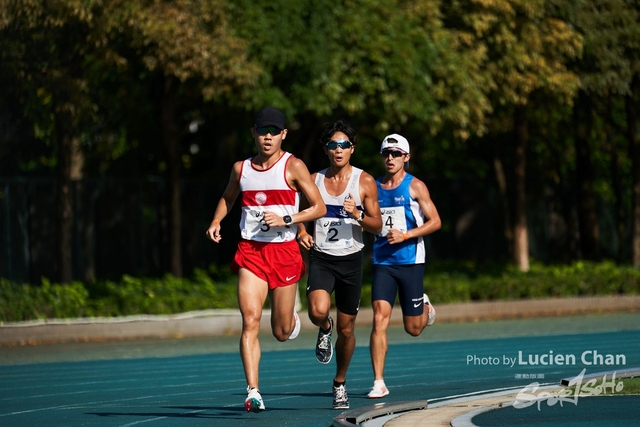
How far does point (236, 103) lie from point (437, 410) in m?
13.8

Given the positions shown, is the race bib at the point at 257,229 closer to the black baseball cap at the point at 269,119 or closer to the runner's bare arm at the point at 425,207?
the black baseball cap at the point at 269,119

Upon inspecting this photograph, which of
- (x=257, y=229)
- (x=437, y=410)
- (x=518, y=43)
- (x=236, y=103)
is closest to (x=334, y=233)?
(x=257, y=229)

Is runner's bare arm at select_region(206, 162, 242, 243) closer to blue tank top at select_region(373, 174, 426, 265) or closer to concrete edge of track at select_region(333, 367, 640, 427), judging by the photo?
blue tank top at select_region(373, 174, 426, 265)

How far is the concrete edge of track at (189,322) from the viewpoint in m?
19.6

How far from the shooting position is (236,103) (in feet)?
74.9

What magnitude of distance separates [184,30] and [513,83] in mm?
7319

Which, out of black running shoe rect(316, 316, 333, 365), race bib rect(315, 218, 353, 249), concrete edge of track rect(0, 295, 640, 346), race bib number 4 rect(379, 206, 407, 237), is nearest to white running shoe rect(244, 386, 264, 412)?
black running shoe rect(316, 316, 333, 365)

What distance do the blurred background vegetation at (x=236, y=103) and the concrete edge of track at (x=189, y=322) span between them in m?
0.77

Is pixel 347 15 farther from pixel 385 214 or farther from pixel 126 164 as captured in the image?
pixel 126 164

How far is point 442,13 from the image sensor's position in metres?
24.9

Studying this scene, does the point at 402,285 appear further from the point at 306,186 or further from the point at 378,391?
the point at 306,186

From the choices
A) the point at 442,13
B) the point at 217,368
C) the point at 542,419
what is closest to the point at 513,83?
the point at 442,13

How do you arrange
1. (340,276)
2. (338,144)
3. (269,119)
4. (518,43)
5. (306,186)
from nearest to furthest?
(269,119) < (306,186) < (338,144) < (340,276) < (518,43)

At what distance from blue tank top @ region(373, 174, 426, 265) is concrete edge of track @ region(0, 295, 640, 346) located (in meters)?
8.90
